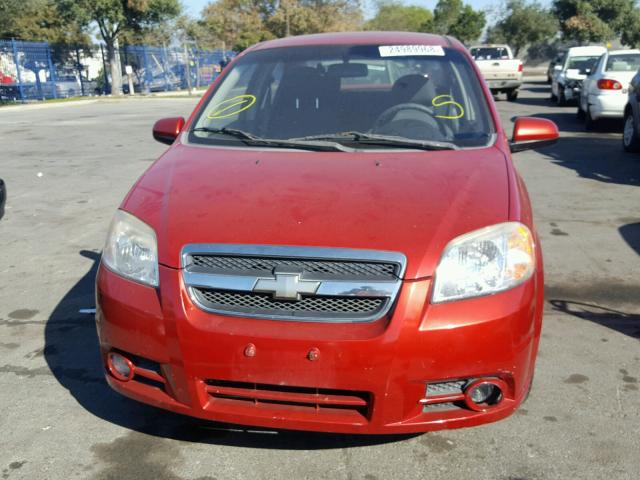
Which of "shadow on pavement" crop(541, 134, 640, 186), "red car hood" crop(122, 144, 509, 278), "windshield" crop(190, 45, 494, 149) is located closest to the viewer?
"red car hood" crop(122, 144, 509, 278)

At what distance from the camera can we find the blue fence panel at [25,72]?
104 feet

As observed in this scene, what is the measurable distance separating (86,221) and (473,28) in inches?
2160

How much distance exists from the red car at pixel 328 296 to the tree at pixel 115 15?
34.8 meters

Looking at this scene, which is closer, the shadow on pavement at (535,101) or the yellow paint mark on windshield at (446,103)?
the yellow paint mark on windshield at (446,103)

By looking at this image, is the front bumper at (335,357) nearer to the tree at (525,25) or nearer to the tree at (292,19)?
the tree at (525,25)

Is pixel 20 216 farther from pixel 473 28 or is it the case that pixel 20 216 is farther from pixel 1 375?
pixel 473 28

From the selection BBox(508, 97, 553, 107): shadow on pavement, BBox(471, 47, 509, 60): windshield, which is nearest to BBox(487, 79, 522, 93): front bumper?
BBox(508, 97, 553, 107): shadow on pavement

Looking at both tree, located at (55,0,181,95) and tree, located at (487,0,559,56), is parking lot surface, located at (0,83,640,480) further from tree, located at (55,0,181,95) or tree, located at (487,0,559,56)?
tree, located at (487,0,559,56)

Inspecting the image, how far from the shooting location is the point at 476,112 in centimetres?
378

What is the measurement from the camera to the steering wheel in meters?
3.73

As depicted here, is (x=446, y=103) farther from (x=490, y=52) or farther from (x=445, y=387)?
(x=490, y=52)

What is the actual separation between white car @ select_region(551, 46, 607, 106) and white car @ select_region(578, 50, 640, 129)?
451 cm

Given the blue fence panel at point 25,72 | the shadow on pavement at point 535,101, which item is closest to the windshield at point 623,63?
the shadow on pavement at point 535,101

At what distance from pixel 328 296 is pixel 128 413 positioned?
1.36 meters
